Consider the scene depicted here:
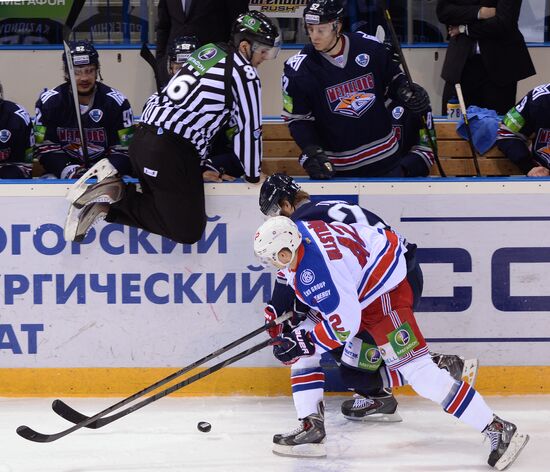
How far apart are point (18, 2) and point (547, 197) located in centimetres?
345

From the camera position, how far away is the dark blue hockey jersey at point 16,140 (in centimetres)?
501

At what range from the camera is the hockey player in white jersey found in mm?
3672

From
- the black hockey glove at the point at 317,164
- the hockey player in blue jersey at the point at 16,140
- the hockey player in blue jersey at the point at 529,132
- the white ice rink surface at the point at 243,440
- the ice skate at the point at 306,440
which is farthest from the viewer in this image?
the hockey player in blue jersey at the point at 16,140

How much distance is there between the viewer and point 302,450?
12.9ft

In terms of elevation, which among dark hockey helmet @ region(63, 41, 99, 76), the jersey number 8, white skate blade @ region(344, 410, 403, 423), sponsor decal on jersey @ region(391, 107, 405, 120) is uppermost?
dark hockey helmet @ region(63, 41, 99, 76)

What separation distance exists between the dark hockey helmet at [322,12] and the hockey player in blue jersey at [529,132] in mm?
865

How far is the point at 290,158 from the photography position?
17.5 feet

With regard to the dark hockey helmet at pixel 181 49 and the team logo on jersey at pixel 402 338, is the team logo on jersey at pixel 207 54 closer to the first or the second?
the dark hockey helmet at pixel 181 49

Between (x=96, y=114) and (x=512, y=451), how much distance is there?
7.66ft

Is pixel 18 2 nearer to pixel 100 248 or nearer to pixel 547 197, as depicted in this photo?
pixel 100 248

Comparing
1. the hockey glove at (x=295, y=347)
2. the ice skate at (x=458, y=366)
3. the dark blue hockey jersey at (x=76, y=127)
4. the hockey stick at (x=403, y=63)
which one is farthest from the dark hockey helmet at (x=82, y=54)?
the ice skate at (x=458, y=366)

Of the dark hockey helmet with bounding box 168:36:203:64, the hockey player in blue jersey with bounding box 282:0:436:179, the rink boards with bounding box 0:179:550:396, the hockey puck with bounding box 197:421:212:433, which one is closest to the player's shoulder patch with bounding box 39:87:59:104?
the dark hockey helmet with bounding box 168:36:203:64

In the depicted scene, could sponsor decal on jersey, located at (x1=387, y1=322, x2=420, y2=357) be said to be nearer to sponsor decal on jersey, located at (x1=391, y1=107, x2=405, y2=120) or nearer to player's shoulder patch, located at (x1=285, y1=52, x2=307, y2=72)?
player's shoulder patch, located at (x1=285, y1=52, x2=307, y2=72)

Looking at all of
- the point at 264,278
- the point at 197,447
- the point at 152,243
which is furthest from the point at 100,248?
the point at 197,447
